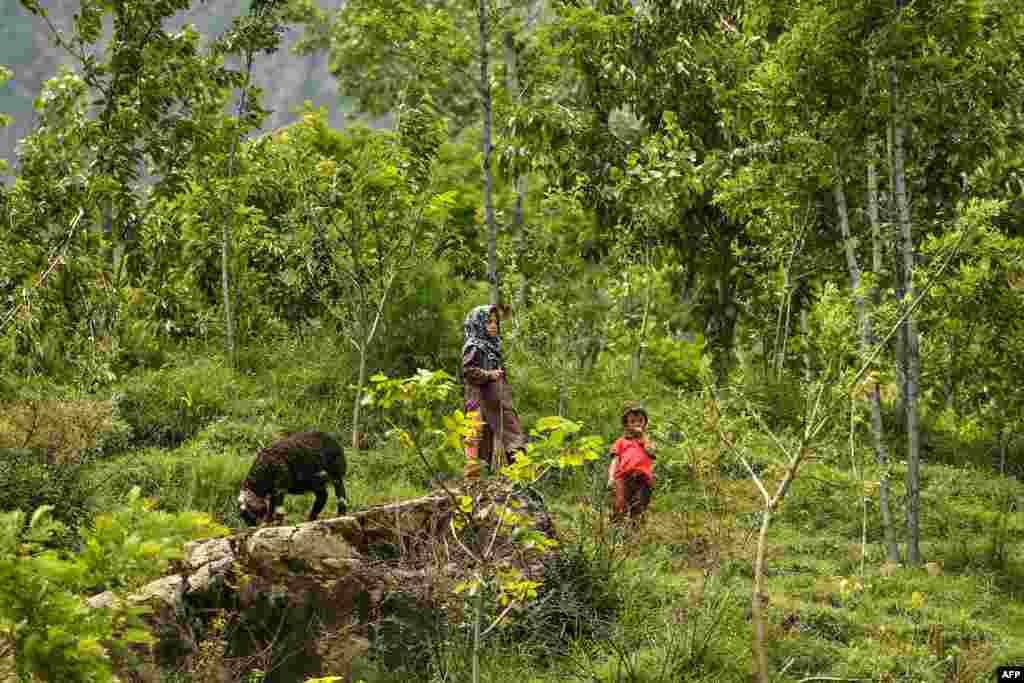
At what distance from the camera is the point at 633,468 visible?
9047 mm

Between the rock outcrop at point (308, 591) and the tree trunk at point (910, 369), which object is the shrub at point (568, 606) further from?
the tree trunk at point (910, 369)

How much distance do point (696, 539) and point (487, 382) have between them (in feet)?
8.48

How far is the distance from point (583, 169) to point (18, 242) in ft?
24.6

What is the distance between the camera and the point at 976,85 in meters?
9.61

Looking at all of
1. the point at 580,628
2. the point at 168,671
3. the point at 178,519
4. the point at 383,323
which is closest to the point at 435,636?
the point at 580,628

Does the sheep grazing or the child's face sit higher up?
the child's face

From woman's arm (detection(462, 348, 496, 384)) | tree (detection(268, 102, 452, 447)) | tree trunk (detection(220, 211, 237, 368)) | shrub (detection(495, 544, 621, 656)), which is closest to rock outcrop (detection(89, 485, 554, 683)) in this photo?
shrub (detection(495, 544, 621, 656))

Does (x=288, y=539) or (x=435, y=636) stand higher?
(x=288, y=539)

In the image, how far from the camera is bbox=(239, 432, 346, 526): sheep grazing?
24.7ft

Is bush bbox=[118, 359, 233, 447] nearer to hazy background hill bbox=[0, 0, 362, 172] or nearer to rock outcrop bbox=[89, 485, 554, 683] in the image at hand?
rock outcrop bbox=[89, 485, 554, 683]

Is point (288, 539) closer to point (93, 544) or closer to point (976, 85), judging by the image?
point (93, 544)

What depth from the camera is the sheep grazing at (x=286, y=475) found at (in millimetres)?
7535

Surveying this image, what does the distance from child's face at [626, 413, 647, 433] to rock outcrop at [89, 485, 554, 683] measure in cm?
231

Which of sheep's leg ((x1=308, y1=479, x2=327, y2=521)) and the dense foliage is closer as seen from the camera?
the dense foliage
